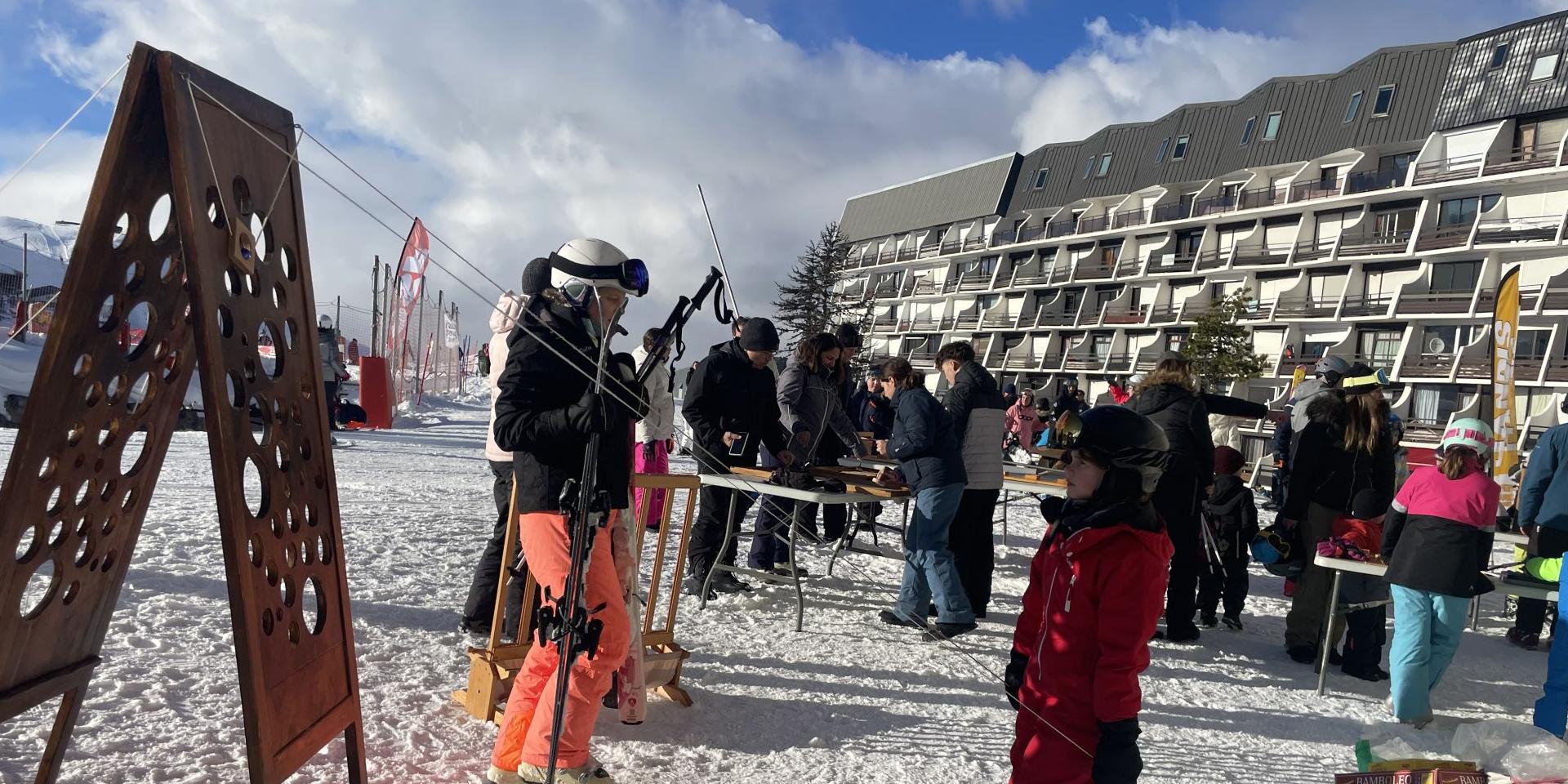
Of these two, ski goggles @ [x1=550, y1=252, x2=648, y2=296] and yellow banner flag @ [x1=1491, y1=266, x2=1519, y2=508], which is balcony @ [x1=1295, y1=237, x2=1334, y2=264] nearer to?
yellow banner flag @ [x1=1491, y1=266, x2=1519, y2=508]

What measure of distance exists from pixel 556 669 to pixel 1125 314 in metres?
43.8

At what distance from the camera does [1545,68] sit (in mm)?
28969

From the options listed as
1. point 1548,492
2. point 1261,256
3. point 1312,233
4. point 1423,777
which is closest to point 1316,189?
point 1312,233

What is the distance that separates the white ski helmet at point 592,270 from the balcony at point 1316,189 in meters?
38.7

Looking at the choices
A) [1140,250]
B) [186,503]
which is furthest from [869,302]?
[186,503]

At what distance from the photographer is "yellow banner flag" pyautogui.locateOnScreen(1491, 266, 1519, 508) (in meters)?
9.52

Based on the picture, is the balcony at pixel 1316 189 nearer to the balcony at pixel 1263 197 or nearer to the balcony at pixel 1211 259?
the balcony at pixel 1263 197

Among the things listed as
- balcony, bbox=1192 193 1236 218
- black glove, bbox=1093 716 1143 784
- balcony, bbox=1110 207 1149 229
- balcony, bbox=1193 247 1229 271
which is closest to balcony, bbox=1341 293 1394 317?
balcony, bbox=1193 247 1229 271

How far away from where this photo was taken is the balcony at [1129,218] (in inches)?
1699

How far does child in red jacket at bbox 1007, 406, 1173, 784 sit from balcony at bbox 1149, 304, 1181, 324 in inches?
1629

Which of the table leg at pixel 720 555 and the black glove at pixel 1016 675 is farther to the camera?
the table leg at pixel 720 555

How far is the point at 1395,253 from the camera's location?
106 ft

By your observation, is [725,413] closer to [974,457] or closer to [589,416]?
[974,457]

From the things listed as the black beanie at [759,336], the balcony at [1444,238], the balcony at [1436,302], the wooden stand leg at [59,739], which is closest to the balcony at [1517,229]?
the balcony at [1444,238]
